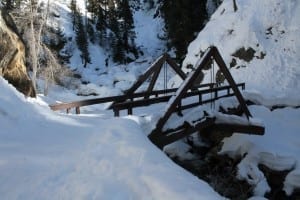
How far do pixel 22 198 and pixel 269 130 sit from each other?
10877 mm

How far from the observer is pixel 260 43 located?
2481 centimetres

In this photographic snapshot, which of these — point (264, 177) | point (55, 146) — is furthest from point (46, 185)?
point (264, 177)

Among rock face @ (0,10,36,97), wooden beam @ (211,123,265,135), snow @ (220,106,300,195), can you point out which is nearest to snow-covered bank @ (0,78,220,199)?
rock face @ (0,10,36,97)

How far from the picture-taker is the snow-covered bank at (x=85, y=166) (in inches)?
158

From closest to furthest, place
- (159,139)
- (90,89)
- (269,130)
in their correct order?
(159,139) → (269,130) → (90,89)

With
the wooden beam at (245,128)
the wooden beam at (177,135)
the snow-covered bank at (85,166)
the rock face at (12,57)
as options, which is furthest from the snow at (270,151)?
the rock face at (12,57)

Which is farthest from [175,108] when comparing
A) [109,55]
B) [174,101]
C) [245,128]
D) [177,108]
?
[109,55]

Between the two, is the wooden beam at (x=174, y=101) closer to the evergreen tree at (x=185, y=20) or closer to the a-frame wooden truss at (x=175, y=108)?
the a-frame wooden truss at (x=175, y=108)

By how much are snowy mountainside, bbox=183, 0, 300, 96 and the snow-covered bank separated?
15.8m

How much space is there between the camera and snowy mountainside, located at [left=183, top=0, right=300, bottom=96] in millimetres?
22125

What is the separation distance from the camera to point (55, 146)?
615 cm

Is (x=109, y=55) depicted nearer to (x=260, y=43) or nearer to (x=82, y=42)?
(x=82, y=42)

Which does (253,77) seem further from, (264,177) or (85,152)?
(85,152)

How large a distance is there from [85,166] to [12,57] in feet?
22.9
